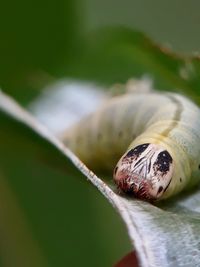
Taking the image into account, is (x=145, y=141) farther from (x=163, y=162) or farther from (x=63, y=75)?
(x=63, y=75)

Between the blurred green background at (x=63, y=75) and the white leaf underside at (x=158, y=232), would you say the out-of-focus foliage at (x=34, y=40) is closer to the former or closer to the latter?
the blurred green background at (x=63, y=75)

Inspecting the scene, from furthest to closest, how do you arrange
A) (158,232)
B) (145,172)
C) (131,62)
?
(131,62), (145,172), (158,232)

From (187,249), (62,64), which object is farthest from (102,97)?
(187,249)

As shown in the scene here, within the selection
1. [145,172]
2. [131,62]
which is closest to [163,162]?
[145,172]

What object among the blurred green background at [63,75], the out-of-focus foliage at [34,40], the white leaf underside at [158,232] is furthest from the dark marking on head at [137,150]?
the out-of-focus foliage at [34,40]

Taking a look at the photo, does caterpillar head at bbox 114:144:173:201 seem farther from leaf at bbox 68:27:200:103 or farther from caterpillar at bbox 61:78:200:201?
leaf at bbox 68:27:200:103

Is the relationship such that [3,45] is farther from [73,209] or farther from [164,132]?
[164,132]

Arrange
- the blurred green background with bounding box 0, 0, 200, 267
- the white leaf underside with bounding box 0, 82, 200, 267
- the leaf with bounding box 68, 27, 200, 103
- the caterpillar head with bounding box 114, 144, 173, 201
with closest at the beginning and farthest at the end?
1. the white leaf underside with bounding box 0, 82, 200, 267
2. the caterpillar head with bounding box 114, 144, 173, 201
3. the leaf with bounding box 68, 27, 200, 103
4. the blurred green background with bounding box 0, 0, 200, 267

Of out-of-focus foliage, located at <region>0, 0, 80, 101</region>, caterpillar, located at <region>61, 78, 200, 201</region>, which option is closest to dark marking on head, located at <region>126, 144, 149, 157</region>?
caterpillar, located at <region>61, 78, 200, 201</region>
